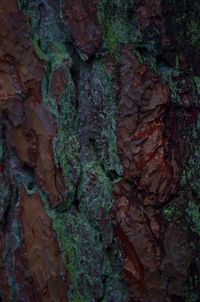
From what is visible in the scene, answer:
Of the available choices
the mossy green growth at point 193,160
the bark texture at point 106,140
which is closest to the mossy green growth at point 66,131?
the bark texture at point 106,140

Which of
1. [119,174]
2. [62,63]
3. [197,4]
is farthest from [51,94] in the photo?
[197,4]

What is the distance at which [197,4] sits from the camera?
792mm

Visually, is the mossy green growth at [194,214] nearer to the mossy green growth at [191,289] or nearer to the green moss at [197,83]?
the mossy green growth at [191,289]

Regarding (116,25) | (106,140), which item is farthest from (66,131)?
(116,25)

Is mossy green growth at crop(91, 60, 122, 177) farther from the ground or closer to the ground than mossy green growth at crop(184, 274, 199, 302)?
farther from the ground

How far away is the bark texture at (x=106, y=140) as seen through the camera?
76cm

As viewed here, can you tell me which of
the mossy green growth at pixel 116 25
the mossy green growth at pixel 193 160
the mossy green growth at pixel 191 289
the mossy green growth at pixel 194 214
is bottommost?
the mossy green growth at pixel 191 289

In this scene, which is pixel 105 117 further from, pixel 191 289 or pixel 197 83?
pixel 191 289

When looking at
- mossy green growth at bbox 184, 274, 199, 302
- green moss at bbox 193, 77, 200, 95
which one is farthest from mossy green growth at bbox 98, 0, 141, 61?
mossy green growth at bbox 184, 274, 199, 302

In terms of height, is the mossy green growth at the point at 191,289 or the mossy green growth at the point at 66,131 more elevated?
the mossy green growth at the point at 66,131

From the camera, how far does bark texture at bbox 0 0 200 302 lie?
765 millimetres

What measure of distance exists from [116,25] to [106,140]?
0.18 m

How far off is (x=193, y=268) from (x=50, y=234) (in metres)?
0.24

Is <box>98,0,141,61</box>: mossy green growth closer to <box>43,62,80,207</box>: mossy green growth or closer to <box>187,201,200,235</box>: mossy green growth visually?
<box>43,62,80,207</box>: mossy green growth
